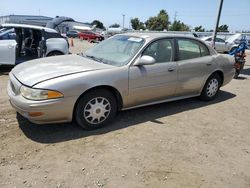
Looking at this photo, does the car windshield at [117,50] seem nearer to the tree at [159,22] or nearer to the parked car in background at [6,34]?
the parked car in background at [6,34]

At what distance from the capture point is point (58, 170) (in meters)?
3.28

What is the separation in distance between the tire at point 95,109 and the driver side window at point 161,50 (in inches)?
41.9

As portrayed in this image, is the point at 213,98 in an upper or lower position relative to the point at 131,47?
lower

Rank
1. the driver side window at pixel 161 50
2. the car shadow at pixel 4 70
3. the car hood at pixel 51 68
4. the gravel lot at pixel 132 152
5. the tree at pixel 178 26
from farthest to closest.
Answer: the tree at pixel 178 26 → the car shadow at pixel 4 70 → the driver side window at pixel 161 50 → the car hood at pixel 51 68 → the gravel lot at pixel 132 152

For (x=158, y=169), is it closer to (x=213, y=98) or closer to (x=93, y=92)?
(x=93, y=92)

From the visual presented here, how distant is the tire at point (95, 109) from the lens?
417 cm

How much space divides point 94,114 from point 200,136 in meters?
1.73

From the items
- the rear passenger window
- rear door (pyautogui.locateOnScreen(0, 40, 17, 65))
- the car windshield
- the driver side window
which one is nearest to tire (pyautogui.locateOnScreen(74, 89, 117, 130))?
the car windshield

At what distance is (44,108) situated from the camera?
3799 millimetres

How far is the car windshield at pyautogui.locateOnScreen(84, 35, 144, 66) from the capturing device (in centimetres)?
471

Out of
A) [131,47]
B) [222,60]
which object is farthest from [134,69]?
[222,60]

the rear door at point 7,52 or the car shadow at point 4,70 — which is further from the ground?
the rear door at point 7,52

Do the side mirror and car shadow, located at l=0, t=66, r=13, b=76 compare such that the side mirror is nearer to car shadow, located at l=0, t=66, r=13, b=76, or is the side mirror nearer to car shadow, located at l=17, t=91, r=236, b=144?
car shadow, located at l=17, t=91, r=236, b=144

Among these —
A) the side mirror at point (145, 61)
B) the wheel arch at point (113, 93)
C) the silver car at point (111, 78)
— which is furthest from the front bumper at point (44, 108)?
the side mirror at point (145, 61)
